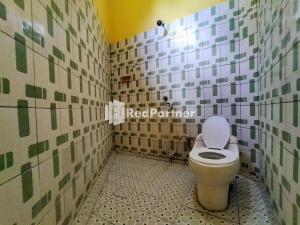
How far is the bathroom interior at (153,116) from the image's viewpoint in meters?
0.71

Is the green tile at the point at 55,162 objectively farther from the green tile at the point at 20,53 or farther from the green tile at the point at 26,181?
the green tile at the point at 20,53

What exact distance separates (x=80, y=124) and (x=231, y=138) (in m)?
1.45

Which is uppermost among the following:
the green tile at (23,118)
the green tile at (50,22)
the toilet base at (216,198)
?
the green tile at (50,22)

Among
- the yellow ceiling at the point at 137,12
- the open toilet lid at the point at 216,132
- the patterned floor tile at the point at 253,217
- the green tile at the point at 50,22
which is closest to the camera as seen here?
the green tile at the point at 50,22

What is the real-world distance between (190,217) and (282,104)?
3.22 feet

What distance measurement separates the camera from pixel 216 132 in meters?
1.65

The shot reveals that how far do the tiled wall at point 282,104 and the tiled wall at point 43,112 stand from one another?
48.4 inches

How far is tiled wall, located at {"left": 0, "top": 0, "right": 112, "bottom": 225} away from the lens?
1.94 ft

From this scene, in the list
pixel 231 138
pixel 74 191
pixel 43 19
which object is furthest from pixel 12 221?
pixel 231 138

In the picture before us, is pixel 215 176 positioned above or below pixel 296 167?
below

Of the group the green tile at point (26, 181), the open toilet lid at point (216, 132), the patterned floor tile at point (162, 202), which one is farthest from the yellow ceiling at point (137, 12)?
the green tile at point (26, 181)

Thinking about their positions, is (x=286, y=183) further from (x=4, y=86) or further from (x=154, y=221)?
(x=4, y=86)

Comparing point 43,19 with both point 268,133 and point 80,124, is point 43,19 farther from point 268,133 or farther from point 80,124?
point 268,133

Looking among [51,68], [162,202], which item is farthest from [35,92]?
[162,202]
